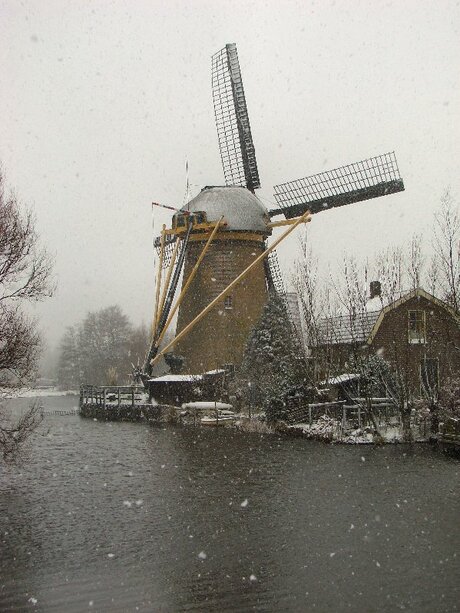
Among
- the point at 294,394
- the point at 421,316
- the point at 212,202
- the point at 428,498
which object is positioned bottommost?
the point at 428,498

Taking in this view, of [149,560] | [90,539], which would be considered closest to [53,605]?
[149,560]

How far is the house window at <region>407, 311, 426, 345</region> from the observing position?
26453 millimetres

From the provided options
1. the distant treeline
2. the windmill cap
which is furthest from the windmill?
the distant treeline

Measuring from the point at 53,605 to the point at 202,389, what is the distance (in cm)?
2139

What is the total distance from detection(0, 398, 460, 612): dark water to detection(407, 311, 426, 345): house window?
9.59 meters

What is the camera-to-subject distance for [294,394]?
75.0ft

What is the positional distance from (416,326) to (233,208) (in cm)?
1007

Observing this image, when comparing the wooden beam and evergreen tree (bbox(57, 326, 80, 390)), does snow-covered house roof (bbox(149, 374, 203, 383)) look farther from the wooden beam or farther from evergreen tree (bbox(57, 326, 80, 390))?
evergreen tree (bbox(57, 326, 80, 390))

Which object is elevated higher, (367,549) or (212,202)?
(212,202)

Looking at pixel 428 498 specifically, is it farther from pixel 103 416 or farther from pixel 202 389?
pixel 103 416

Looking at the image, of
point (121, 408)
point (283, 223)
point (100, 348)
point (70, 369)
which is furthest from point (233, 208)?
point (70, 369)

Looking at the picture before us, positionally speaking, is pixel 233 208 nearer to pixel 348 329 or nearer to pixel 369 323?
pixel 348 329

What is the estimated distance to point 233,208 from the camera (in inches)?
1176

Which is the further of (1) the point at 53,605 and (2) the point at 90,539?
(2) the point at 90,539
